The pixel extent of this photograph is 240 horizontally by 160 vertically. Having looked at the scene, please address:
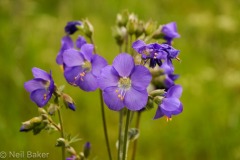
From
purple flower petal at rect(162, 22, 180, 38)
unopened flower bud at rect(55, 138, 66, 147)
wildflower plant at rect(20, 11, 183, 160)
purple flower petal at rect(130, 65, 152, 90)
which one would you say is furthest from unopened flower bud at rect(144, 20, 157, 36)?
unopened flower bud at rect(55, 138, 66, 147)

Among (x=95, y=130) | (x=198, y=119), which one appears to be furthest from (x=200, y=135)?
(x=95, y=130)

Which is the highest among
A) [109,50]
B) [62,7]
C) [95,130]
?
[62,7]

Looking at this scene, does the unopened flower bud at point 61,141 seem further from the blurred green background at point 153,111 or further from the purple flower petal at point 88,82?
the blurred green background at point 153,111

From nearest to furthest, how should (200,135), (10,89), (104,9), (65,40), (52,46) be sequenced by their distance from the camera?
1. (65,40)
2. (200,135)
3. (10,89)
4. (52,46)
5. (104,9)

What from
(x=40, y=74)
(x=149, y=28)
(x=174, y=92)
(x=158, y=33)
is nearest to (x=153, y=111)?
(x=158, y=33)

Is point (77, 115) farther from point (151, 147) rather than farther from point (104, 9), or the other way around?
point (104, 9)

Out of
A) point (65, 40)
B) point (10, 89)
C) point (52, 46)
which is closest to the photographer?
point (65, 40)

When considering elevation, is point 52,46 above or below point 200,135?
above
